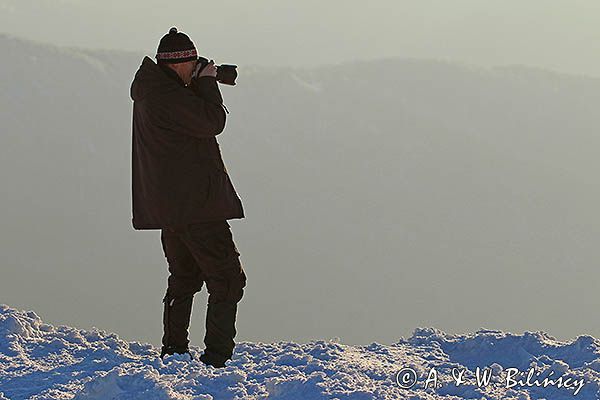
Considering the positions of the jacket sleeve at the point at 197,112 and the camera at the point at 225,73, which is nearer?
the jacket sleeve at the point at 197,112

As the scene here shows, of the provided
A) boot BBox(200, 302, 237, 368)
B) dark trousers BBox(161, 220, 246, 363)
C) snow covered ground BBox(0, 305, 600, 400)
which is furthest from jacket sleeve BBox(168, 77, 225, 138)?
snow covered ground BBox(0, 305, 600, 400)

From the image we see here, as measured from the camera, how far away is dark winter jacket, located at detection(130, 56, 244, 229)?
393 cm

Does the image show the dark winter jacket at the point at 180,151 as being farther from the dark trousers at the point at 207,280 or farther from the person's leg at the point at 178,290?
the person's leg at the point at 178,290

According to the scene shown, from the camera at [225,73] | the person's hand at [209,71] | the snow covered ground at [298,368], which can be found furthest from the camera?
the camera at [225,73]

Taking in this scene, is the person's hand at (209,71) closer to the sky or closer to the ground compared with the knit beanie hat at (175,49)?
closer to the ground

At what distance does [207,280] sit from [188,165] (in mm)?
597

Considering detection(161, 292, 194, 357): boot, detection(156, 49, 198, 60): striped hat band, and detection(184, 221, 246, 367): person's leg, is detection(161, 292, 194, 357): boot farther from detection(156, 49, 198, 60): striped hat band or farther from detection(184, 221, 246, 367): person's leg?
detection(156, 49, 198, 60): striped hat band

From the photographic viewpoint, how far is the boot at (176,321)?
4.48 meters

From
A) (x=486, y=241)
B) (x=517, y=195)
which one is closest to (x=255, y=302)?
(x=486, y=241)

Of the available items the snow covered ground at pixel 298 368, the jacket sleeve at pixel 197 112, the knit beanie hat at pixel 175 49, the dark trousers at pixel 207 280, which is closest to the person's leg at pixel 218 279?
the dark trousers at pixel 207 280

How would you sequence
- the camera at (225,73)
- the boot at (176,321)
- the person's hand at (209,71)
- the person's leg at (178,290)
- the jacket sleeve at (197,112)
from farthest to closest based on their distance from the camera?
the boot at (176,321) → the person's leg at (178,290) → the camera at (225,73) → the person's hand at (209,71) → the jacket sleeve at (197,112)

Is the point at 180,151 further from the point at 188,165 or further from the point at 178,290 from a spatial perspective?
the point at 178,290

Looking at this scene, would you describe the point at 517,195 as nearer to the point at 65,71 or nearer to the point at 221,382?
the point at 65,71

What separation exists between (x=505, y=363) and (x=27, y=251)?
7007cm
